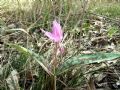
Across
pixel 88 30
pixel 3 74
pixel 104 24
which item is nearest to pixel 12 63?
pixel 3 74

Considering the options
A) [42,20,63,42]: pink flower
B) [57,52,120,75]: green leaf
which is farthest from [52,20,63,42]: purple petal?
[57,52,120,75]: green leaf

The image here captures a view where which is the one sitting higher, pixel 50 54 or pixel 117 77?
pixel 50 54

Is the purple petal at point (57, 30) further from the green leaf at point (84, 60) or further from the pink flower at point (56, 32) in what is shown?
the green leaf at point (84, 60)

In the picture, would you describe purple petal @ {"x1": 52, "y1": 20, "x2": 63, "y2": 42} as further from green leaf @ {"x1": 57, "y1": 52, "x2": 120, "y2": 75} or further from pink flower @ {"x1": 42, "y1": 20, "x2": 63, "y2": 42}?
green leaf @ {"x1": 57, "y1": 52, "x2": 120, "y2": 75}

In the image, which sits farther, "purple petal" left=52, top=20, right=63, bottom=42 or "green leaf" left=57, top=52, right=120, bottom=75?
"green leaf" left=57, top=52, right=120, bottom=75

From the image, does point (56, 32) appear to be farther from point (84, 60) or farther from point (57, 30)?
point (84, 60)

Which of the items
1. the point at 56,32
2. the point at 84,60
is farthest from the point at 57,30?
the point at 84,60

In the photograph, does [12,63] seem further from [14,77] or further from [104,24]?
[104,24]

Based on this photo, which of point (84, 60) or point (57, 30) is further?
point (84, 60)

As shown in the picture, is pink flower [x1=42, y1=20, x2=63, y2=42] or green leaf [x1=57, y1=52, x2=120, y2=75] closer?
pink flower [x1=42, y1=20, x2=63, y2=42]

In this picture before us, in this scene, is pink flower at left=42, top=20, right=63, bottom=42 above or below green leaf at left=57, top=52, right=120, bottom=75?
above

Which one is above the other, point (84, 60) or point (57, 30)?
point (57, 30)
